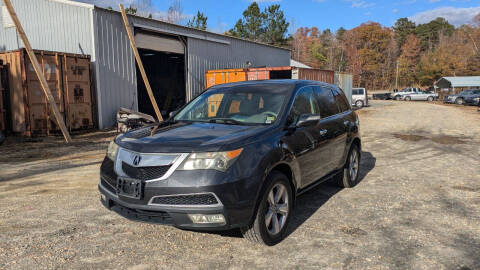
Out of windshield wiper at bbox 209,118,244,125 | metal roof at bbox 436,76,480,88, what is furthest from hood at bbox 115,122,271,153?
metal roof at bbox 436,76,480,88

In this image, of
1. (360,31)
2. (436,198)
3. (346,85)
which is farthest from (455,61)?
(436,198)

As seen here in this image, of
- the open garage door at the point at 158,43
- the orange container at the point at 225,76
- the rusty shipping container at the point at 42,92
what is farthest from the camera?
the orange container at the point at 225,76

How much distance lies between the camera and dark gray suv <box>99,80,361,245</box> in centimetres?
312

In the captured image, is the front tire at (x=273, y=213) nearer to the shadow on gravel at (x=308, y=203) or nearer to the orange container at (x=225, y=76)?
the shadow on gravel at (x=308, y=203)

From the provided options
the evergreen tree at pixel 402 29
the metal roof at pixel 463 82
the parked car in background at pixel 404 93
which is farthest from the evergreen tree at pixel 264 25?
the evergreen tree at pixel 402 29

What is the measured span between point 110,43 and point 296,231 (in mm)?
13664

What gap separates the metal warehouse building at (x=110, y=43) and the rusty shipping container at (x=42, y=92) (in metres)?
0.79

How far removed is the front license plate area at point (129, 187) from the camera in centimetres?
322

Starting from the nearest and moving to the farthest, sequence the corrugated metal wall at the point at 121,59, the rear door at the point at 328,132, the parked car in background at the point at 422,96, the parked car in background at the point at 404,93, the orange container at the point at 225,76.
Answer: the rear door at the point at 328,132
the corrugated metal wall at the point at 121,59
the orange container at the point at 225,76
the parked car in background at the point at 422,96
the parked car in background at the point at 404,93

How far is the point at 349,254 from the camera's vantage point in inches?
138

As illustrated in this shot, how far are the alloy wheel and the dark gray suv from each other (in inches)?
0.4

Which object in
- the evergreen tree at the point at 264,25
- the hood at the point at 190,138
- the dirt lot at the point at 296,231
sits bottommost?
the dirt lot at the point at 296,231

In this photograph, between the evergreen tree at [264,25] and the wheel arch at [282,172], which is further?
the evergreen tree at [264,25]

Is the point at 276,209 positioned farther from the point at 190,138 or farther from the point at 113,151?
the point at 113,151
